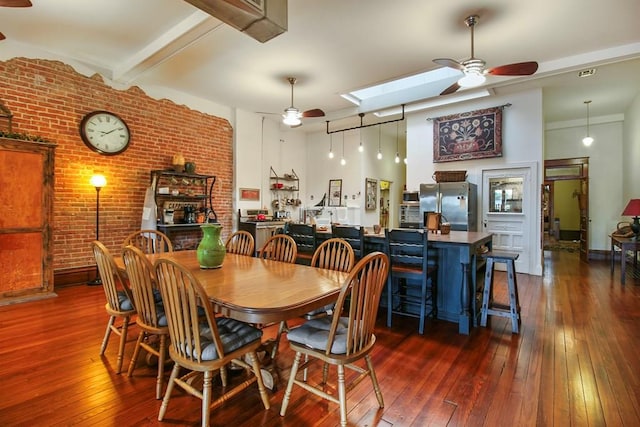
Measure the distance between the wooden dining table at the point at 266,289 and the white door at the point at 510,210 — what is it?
4808 millimetres

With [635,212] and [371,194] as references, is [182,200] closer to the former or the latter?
[371,194]

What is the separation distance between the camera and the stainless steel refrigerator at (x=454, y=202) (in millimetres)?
5707

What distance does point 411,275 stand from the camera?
10.3 feet

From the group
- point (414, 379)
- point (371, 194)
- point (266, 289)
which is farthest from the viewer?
point (371, 194)

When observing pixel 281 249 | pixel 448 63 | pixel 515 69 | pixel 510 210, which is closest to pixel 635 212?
pixel 510 210

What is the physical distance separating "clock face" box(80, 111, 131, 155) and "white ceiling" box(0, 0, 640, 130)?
24.0 inches

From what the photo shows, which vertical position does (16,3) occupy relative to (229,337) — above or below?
above

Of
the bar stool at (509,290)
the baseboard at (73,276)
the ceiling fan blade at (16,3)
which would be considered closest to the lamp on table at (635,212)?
the bar stool at (509,290)

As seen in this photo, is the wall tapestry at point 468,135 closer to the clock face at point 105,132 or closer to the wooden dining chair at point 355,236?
the wooden dining chair at point 355,236

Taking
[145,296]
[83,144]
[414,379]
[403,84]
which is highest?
[403,84]

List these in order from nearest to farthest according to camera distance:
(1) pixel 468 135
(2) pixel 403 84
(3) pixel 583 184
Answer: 1. (2) pixel 403 84
2. (1) pixel 468 135
3. (3) pixel 583 184

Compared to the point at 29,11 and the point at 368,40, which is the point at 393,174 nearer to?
the point at 368,40

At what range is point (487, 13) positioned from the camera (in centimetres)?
336

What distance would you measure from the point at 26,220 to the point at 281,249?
10.4 ft
